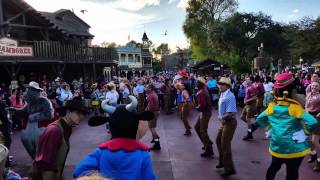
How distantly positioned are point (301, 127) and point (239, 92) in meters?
15.4

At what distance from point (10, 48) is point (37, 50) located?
288 cm

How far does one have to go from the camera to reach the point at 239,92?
20688 millimetres

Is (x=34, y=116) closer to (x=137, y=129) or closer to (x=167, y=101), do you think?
(x=137, y=129)

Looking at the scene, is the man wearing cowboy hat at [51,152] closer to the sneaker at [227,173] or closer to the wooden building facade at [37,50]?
the sneaker at [227,173]

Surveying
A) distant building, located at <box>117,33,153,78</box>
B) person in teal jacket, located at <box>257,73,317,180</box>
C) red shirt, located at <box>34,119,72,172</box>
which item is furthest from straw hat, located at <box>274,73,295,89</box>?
distant building, located at <box>117,33,153,78</box>

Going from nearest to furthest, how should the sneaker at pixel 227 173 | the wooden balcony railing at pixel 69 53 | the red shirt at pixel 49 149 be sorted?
1. the red shirt at pixel 49 149
2. the sneaker at pixel 227 173
3. the wooden balcony railing at pixel 69 53

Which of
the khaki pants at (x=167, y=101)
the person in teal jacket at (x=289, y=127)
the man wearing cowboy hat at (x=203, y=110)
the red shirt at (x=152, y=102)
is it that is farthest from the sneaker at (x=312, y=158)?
the khaki pants at (x=167, y=101)

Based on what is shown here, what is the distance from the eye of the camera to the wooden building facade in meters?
23.1

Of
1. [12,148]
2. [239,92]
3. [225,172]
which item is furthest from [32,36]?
[225,172]

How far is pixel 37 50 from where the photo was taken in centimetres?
2484

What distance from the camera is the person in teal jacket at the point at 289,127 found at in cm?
538

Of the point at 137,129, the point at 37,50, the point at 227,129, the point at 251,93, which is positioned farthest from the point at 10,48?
the point at 137,129

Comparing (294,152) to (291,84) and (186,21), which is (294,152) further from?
(186,21)

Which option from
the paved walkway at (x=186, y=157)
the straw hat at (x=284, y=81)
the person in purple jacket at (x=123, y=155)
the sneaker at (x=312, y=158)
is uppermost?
the straw hat at (x=284, y=81)
